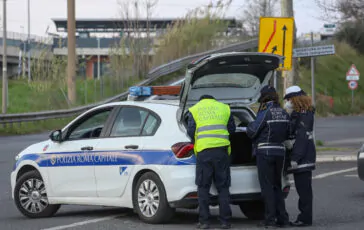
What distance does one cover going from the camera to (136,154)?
981cm

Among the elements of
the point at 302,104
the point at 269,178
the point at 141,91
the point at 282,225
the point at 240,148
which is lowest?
the point at 282,225

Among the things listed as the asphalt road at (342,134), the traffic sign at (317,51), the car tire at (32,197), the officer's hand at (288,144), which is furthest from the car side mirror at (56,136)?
the asphalt road at (342,134)

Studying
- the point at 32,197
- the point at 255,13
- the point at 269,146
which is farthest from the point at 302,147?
the point at 255,13

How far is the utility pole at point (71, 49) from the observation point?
35.9 meters

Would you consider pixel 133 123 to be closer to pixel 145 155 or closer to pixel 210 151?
pixel 145 155

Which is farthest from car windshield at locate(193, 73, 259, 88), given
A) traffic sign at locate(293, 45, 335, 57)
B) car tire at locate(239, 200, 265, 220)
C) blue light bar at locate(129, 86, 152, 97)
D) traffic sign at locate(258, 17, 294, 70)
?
traffic sign at locate(293, 45, 335, 57)

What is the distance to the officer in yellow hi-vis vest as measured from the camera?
9.25 m

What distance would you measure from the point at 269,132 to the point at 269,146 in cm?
17

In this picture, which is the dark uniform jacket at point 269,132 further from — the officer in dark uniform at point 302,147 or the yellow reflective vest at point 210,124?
the yellow reflective vest at point 210,124

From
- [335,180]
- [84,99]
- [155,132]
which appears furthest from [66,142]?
[84,99]

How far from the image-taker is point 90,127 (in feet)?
35.4

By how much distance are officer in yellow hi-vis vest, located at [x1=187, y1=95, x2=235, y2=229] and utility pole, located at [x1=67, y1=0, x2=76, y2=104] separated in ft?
88.9

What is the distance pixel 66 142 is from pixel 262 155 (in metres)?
2.85

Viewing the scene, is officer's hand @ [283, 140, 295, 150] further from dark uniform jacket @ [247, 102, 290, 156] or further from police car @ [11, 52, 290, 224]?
police car @ [11, 52, 290, 224]
